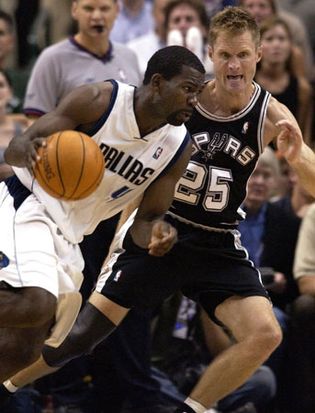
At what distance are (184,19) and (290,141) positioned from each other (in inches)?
123

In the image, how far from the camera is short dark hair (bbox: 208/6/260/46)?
Result: 23.2 ft

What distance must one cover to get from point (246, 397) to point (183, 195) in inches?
68.1

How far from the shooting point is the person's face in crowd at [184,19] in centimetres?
976

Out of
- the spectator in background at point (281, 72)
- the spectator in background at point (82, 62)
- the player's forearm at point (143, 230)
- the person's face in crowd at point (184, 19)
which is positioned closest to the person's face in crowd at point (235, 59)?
the player's forearm at point (143, 230)

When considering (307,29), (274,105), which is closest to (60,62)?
(274,105)

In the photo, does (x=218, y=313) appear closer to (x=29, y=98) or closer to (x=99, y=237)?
(x=99, y=237)

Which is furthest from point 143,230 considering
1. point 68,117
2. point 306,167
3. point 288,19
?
point 288,19

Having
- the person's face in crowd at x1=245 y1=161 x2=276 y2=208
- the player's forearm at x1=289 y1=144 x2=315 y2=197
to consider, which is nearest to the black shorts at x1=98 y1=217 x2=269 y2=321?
the player's forearm at x1=289 y1=144 x2=315 y2=197

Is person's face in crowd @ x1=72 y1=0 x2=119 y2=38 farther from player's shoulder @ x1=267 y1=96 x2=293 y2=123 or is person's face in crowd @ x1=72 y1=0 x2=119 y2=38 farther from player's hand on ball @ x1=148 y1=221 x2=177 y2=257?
player's hand on ball @ x1=148 y1=221 x2=177 y2=257

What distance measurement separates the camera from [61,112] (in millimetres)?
6438

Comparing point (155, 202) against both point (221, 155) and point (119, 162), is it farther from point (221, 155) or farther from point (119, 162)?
point (221, 155)

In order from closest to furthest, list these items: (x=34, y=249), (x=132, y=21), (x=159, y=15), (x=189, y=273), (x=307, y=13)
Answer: (x=34, y=249) → (x=189, y=273) → (x=159, y=15) → (x=132, y=21) → (x=307, y=13)

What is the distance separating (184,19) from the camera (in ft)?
32.1

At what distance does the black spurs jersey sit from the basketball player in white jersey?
39cm
